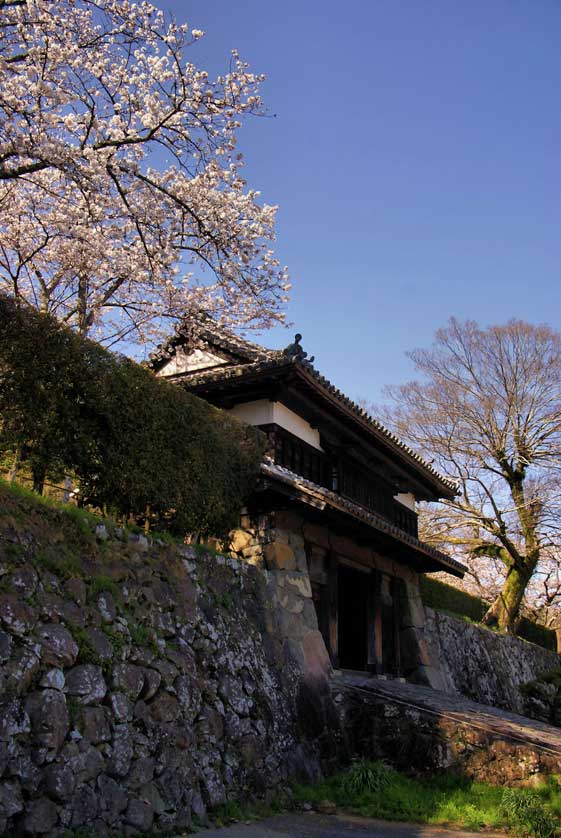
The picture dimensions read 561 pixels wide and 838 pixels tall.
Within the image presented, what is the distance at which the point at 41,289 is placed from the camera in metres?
16.5

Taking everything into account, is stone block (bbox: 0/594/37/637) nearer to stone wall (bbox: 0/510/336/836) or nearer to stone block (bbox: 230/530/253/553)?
stone wall (bbox: 0/510/336/836)

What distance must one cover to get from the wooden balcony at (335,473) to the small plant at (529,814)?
620 cm

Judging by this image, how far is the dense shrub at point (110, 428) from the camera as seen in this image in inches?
313

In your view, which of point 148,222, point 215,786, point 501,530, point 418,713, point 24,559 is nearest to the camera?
point 24,559

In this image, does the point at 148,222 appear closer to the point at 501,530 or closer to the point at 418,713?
the point at 418,713

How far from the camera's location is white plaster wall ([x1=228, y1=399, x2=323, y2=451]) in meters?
12.6

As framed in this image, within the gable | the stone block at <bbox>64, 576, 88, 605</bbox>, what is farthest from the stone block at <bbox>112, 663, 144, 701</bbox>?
the gable

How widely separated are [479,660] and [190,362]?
12547 millimetres

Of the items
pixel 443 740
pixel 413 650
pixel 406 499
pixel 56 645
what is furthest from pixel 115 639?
pixel 406 499

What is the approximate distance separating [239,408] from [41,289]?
21.6 ft

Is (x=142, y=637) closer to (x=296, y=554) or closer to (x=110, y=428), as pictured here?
(x=110, y=428)

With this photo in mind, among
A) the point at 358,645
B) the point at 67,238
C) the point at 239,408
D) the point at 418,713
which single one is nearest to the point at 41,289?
the point at 67,238

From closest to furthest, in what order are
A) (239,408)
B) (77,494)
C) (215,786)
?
(215,786) → (77,494) → (239,408)

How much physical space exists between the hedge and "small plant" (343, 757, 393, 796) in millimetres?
9011
